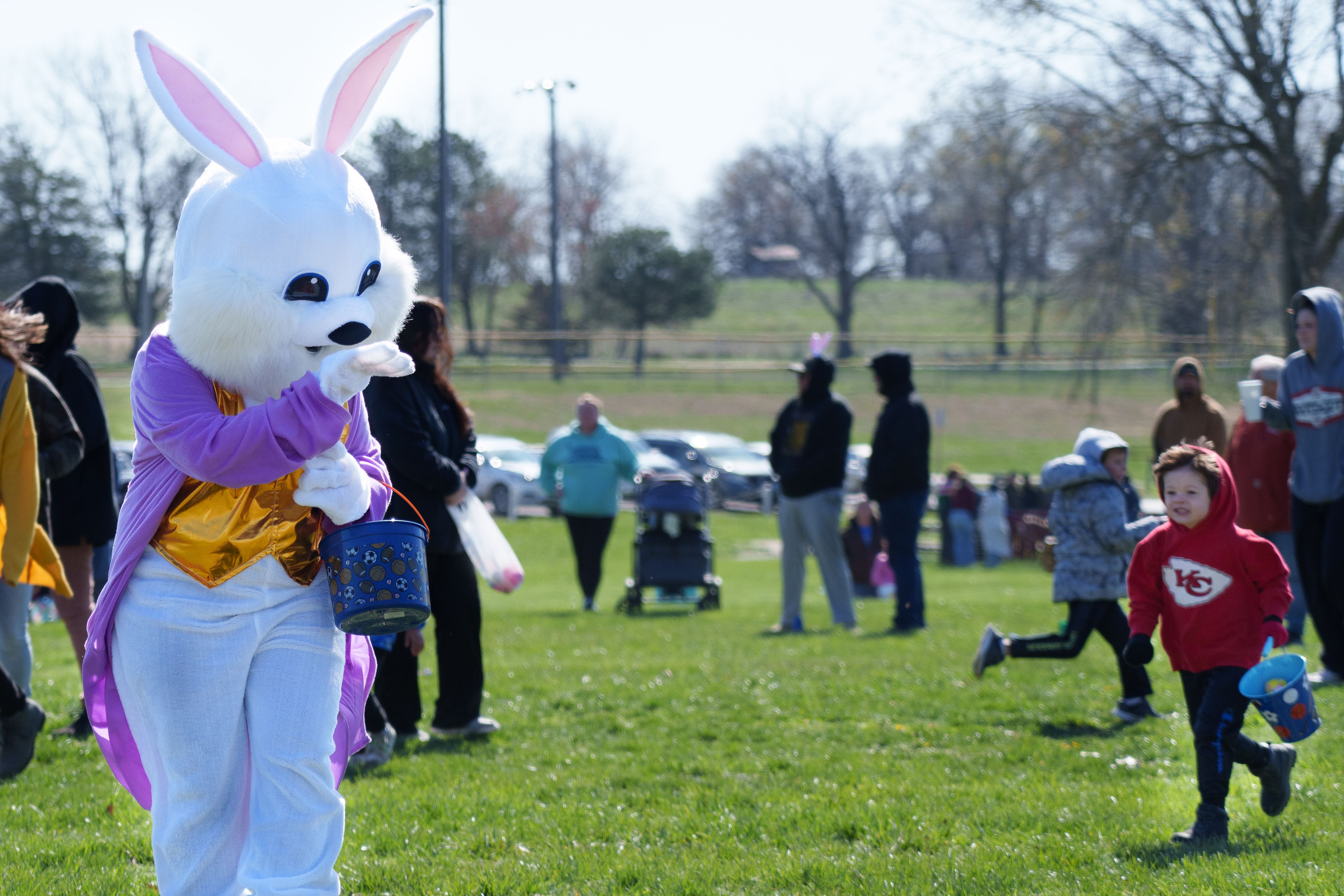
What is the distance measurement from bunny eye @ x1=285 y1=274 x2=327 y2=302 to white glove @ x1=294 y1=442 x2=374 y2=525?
36cm

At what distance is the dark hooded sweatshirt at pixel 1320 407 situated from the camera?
6.90 m

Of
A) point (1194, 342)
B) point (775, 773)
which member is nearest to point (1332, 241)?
point (1194, 342)

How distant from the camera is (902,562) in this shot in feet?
34.0

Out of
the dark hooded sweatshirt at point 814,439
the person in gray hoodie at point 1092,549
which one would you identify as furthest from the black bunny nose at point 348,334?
the dark hooded sweatshirt at point 814,439

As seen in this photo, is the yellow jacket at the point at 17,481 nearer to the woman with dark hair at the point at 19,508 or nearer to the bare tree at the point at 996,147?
the woman with dark hair at the point at 19,508

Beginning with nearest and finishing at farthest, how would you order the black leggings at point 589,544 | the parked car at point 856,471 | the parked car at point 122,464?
1. the parked car at point 122,464
2. the black leggings at point 589,544
3. the parked car at point 856,471

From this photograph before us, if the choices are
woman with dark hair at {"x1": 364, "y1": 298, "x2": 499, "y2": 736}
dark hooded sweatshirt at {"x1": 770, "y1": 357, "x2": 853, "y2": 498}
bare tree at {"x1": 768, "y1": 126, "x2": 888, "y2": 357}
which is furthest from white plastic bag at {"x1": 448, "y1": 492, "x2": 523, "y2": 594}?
bare tree at {"x1": 768, "y1": 126, "x2": 888, "y2": 357}

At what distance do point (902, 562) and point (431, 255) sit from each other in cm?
4397

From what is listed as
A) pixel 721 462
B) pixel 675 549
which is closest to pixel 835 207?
pixel 721 462

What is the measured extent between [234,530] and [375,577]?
362 mm

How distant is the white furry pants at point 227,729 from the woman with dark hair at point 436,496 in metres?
2.08

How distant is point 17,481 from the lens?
4.84 m

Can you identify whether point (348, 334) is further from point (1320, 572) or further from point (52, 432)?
point (1320, 572)

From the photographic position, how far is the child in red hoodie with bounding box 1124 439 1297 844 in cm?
434
